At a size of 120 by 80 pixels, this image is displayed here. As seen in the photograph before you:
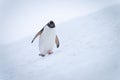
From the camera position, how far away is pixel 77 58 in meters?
2.19

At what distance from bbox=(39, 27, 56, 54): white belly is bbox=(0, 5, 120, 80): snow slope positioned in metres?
0.05

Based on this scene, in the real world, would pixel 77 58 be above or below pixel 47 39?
below

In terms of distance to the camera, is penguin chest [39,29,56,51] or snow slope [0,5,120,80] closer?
snow slope [0,5,120,80]

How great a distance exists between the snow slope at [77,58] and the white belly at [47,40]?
5 cm

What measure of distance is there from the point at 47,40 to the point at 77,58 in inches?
14.4

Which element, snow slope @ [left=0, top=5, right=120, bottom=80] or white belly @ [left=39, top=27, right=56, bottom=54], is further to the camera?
white belly @ [left=39, top=27, right=56, bottom=54]

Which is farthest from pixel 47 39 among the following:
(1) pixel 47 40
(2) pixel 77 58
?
(2) pixel 77 58

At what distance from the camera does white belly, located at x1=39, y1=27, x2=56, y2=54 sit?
249 centimetres

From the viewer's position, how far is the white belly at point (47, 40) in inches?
98.1

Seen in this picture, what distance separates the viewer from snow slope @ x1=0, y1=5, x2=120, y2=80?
1877 mm

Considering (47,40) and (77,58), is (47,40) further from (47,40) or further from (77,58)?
(77,58)

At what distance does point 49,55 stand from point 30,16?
373 cm

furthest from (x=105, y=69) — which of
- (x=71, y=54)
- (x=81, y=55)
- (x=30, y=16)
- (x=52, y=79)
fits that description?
(x=30, y=16)

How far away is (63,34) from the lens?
10.5ft
